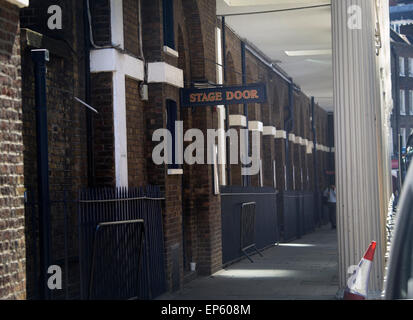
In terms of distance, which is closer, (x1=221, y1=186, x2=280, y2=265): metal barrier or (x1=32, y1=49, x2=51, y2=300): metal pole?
(x1=32, y1=49, x2=51, y2=300): metal pole

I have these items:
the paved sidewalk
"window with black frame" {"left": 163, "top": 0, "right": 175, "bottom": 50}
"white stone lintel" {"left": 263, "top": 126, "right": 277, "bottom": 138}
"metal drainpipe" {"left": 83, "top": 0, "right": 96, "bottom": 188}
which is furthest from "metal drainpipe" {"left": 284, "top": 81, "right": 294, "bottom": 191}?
"metal drainpipe" {"left": 83, "top": 0, "right": 96, "bottom": 188}

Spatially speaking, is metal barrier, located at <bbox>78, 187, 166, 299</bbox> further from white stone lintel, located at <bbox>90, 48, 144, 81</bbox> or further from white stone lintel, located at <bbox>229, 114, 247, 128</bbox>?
white stone lintel, located at <bbox>229, 114, 247, 128</bbox>

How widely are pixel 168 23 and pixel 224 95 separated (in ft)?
4.83

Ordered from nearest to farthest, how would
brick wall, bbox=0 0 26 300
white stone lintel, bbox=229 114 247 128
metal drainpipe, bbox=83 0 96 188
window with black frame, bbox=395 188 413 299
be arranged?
window with black frame, bbox=395 188 413 299, brick wall, bbox=0 0 26 300, metal drainpipe, bbox=83 0 96 188, white stone lintel, bbox=229 114 247 128

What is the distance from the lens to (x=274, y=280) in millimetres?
13891

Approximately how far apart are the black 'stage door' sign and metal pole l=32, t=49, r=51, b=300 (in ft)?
14.1

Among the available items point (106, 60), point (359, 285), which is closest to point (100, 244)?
point (106, 60)

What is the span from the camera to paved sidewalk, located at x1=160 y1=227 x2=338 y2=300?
11.9m

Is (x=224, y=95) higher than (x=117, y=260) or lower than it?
higher

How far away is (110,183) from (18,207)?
420 centimetres
